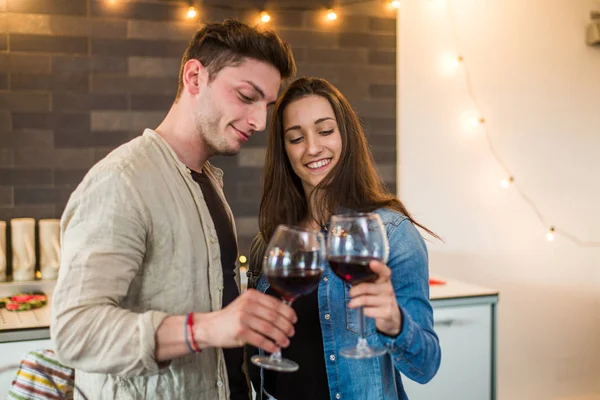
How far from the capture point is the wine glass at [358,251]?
103 cm

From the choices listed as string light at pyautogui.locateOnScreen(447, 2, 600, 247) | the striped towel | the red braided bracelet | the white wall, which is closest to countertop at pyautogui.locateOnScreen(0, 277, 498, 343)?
the white wall

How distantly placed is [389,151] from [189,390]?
2.19m

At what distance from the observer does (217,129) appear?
4.85 feet

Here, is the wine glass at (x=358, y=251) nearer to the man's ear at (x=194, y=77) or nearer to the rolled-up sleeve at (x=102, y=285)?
the rolled-up sleeve at (x=102, y=285)

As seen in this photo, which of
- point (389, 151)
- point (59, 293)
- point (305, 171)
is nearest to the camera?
point (59, 293)

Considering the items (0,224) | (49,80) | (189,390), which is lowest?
(189,390)

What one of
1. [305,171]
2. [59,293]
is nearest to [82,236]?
[59,293]

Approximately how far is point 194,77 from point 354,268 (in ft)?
2.35

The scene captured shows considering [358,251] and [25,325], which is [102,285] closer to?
[358,251]

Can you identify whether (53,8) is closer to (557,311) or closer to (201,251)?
(201,251)

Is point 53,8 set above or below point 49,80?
above

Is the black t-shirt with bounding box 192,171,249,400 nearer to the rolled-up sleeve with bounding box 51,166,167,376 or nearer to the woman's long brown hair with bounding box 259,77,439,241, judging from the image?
the woman's long brown hair with bounding box 259,77,439,241

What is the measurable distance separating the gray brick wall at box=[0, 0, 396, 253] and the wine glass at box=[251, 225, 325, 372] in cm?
201

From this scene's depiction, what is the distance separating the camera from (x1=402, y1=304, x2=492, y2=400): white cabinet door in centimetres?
269
